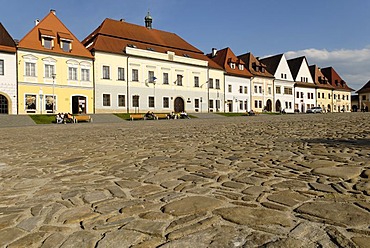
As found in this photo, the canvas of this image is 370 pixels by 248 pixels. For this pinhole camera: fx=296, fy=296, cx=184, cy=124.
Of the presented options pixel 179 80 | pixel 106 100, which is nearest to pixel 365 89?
pixel 179 80

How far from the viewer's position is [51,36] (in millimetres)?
37688

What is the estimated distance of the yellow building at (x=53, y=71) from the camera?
3569 cm

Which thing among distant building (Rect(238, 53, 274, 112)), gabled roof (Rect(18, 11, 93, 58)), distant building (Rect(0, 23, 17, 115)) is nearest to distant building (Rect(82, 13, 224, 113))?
gabled roof (Rect(18, 11, 93, 58))

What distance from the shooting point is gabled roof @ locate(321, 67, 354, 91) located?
251ft

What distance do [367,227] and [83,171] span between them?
13.1 ft

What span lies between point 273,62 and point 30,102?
49.4m

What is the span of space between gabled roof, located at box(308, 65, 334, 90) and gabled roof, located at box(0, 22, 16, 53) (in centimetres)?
6347

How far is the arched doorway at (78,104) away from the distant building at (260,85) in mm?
32785

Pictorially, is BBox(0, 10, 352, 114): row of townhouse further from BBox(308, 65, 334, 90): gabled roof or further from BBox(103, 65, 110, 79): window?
BBox(308, 65, 334, 90): gabled roof

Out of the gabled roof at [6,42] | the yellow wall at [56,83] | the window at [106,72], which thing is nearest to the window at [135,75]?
the window at [106,72]

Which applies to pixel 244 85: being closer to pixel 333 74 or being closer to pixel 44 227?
pixel 333 74

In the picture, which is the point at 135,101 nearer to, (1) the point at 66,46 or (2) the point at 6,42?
(1) the point at 66,46

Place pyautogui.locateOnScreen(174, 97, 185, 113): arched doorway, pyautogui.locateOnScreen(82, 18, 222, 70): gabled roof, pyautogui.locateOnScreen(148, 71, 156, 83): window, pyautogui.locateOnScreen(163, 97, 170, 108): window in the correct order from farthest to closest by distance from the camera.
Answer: pyautogui.locateOnScreen(174, 97, 185, 113): arched doorway, pyautogui.locateOnScreen(163, 97, 170, 108): window, pyautogui.locateOnScreen(148, 71, 156, 83): window, pyautogui.locateOnScreen(82, 18, 222, 70): gabled roof

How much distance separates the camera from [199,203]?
292 centimetres
